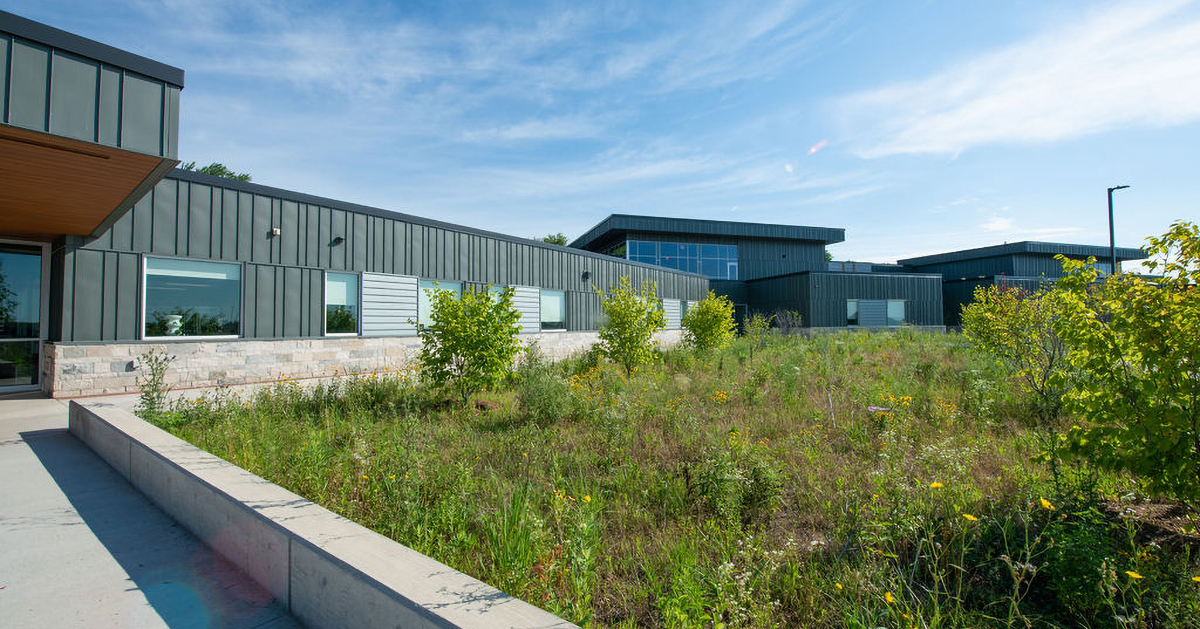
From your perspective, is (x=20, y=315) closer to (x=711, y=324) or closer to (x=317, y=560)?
(x=317, y=560)

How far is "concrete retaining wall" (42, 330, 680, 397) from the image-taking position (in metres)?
9.16

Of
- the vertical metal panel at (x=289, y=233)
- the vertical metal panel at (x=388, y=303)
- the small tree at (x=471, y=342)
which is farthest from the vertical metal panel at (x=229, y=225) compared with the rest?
the small tree at (x=471, y=342)

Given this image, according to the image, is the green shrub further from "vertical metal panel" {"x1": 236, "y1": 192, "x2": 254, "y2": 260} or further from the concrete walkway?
"vertical metal panel" {"x1": 236, "y1": 192, "x2": 254, "y2": 260}

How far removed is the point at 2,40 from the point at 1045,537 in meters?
8.82

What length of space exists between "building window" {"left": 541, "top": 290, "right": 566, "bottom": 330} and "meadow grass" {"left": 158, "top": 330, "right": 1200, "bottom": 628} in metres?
11.0

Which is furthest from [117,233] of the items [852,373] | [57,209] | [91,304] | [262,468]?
[852,373]

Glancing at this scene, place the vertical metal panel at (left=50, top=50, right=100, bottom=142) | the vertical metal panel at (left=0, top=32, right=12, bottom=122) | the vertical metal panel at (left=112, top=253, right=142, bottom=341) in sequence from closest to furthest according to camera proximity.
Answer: the vertical metal panel at (left=0, top=32, right=12, bottom=122) < the vertical metal panel at (left=50, top=50, right=100, bottom=142) < the vertical metal panel at (left=112, top=253, right=142, bottom=341)

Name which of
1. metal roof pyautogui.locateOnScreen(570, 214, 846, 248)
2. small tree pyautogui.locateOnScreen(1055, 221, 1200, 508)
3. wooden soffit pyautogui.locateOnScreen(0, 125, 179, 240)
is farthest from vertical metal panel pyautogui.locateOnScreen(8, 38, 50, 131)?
metal roof pyautogui.locateOnScreen(570, 214, 846, 248)

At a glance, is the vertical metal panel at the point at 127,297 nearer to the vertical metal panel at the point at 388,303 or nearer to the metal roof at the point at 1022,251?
the vertical metal panel at the point at 388,303

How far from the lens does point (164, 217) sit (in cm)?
995

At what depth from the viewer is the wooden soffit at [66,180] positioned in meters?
5.17

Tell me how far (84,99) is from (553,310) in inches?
576

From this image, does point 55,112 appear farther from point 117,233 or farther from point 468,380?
point 117,233

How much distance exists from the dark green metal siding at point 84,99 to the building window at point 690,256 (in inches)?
1190
